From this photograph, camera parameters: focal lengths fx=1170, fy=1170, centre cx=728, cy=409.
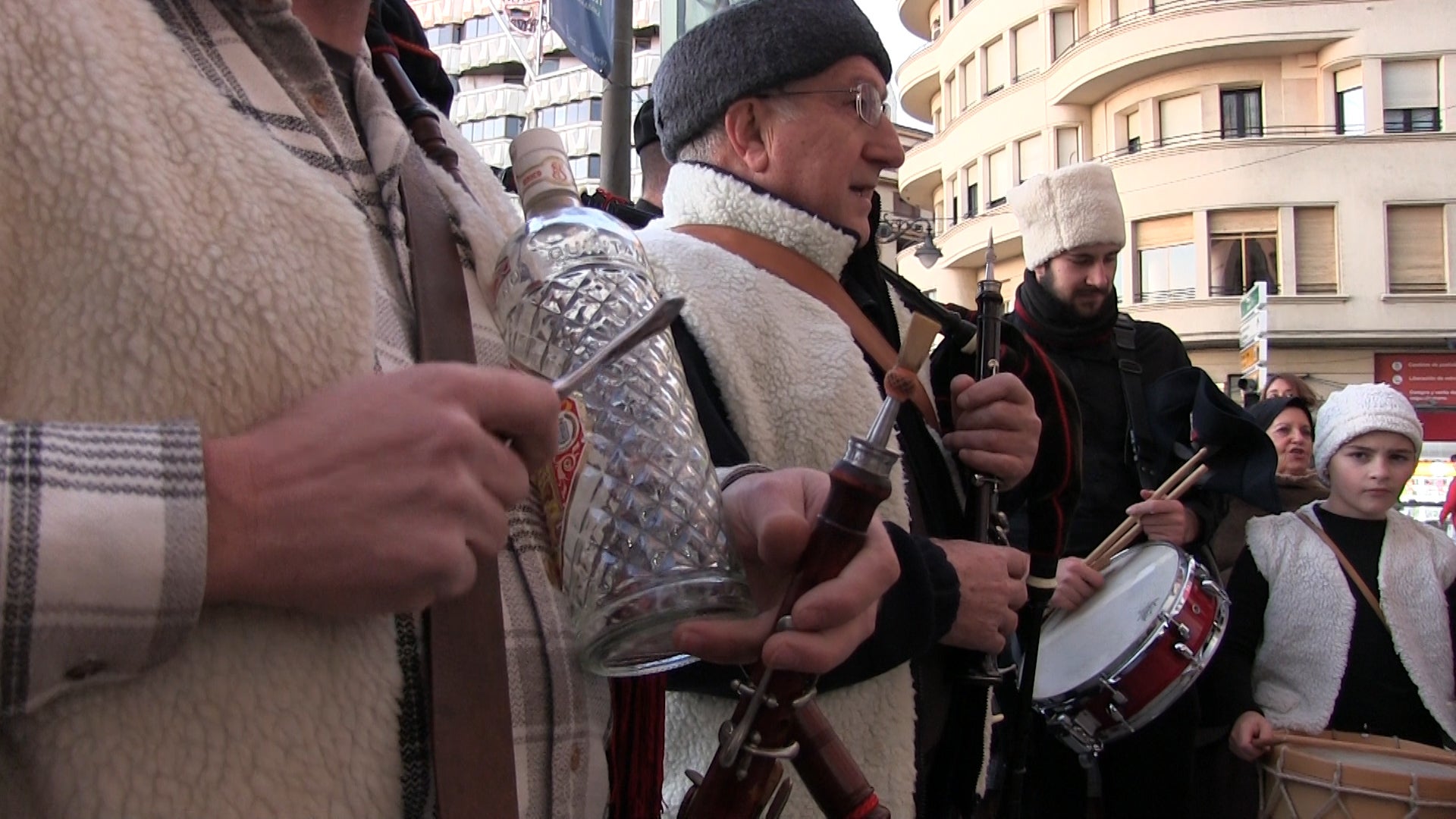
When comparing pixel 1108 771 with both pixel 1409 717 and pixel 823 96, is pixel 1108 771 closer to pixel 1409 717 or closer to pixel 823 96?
pixel 1409 717

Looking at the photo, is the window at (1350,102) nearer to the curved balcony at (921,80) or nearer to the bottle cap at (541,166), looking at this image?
the curved balcony at (921,80)

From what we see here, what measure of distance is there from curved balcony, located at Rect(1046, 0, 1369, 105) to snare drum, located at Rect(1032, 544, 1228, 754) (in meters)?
24.0

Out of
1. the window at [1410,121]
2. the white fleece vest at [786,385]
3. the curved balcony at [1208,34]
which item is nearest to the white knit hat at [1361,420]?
the white fleece vest at [786,385]

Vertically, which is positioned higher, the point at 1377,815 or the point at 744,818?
the point at 744,818

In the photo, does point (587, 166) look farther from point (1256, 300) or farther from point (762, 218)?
point (762, 218)

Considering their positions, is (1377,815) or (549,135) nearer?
(549,135)

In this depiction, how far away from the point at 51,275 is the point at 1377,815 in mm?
3716

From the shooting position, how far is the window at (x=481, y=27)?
42188 millimetres

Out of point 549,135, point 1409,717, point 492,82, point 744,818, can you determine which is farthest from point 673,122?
point 492,82

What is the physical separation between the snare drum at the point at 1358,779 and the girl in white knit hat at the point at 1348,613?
0.13 meters

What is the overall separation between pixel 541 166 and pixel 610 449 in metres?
0.31

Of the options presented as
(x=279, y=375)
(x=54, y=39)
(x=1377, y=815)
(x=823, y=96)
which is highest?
(x=823, y=96)

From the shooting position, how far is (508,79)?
140 feet

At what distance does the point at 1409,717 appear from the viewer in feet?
12.6
